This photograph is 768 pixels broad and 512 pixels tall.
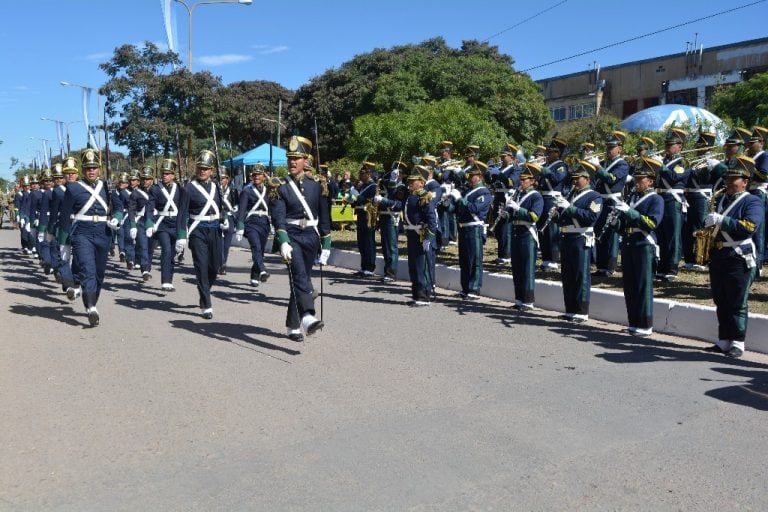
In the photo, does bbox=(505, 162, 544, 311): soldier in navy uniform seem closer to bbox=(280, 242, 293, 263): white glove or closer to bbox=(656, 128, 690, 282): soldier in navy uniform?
bbox=(656, 128, 690, 282): soldier in navy uniform

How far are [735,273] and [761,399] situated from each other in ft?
6.22

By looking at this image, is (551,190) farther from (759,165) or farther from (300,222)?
(300,222)

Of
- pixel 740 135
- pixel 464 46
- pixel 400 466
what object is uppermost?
pixel 464 46

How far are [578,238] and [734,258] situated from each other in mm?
2070

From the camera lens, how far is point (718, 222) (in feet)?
25.4

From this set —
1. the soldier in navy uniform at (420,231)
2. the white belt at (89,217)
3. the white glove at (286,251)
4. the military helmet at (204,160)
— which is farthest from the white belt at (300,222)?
the white belt at (89,217)

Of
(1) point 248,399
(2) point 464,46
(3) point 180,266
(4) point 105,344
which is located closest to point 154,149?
Result: (3) point 180,266

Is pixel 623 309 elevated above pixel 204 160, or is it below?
below

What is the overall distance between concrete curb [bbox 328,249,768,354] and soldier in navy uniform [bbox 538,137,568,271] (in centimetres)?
146

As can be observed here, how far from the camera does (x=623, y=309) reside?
9.68m

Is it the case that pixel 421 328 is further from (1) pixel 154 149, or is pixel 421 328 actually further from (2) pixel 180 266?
(1) pixel 154 149

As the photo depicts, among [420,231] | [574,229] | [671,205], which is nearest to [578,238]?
[574,229]

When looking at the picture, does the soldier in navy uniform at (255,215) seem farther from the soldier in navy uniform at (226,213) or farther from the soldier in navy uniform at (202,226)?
the soldier in navy uniform at (202,226)

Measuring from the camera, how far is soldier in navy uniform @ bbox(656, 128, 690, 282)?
460 inches
